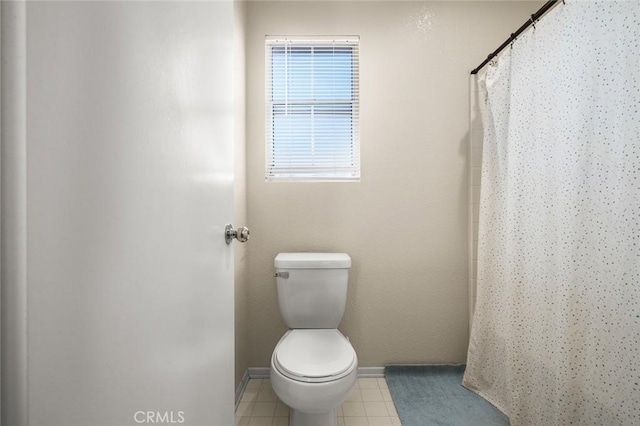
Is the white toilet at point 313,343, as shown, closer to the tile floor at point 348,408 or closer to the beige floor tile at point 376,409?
the tile floor at point 348,408

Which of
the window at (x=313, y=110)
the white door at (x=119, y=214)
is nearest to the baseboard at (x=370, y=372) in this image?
the window at (x=313, y=110)

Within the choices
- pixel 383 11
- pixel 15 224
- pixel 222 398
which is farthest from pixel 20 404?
pixel 383 11

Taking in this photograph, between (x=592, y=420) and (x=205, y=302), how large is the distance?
134 centimetres

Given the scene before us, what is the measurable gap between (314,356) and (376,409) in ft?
1.70

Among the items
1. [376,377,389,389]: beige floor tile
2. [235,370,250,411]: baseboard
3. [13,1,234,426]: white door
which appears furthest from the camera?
[376,377,389,389]: beige floor tile

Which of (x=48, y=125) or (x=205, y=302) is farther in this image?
(x=205, y=302)

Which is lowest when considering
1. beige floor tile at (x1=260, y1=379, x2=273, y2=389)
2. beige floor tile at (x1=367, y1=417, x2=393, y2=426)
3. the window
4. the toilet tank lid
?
beige floor tile at (x1=260, y1=379, x2=273, y2=389)

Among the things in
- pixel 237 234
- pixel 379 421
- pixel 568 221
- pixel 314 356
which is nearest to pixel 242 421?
pixel 314 356

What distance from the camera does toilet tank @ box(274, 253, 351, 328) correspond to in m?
1.63

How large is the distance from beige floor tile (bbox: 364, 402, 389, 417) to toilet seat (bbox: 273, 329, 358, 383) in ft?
1.32

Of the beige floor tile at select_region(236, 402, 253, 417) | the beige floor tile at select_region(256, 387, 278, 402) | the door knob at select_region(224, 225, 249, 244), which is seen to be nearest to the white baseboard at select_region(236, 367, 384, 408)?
the beige floor tile at select_region(256, 387, 278, 402)

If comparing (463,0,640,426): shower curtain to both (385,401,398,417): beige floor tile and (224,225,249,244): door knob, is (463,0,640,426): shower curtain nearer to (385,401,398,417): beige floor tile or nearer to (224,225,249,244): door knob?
(385,401,398,417): beige floor tile

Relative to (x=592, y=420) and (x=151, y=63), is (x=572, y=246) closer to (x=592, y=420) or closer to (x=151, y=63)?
(x=592, y=420)

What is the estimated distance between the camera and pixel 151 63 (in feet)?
1.54
